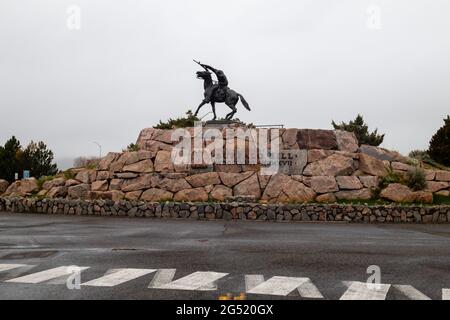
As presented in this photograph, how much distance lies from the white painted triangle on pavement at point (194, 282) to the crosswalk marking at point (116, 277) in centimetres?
43

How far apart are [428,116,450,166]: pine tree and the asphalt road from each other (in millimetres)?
25954

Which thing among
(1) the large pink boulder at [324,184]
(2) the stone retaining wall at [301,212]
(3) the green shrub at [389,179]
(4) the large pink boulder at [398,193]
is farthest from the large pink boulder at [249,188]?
(3) the green shrub at [389,179]

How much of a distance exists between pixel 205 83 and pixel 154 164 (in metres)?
6.01

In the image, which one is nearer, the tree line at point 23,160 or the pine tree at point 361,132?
the pine tree at point 361,132

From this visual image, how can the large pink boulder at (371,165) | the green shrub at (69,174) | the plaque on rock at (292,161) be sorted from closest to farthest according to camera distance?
the large pink boulder at (371,165), the plaque on rock at (292,161), the green shrub at (69,174)

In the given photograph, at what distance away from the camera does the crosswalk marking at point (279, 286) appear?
625cm

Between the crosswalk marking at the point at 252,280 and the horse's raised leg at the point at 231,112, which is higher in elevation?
the horse's raised leg at the point at 231,112

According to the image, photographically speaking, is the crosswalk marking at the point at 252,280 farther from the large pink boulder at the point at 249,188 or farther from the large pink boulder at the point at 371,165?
the large pink boulder at the point at 371,165

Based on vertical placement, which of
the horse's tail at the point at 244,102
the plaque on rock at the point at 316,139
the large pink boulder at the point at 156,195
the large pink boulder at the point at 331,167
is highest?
the horse's tail at the point at 244,102

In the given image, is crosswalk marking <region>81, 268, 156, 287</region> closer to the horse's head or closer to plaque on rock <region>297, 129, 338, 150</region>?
plaque on rock <region>297, 129, 338, 150</region>

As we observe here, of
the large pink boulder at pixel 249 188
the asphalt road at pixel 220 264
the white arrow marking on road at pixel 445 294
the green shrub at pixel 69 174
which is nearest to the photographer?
the white arrow marking on road at pixel 445 294

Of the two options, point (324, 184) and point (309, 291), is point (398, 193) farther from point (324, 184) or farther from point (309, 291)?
point (309, 291)

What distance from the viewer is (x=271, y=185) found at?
2470 centimetres

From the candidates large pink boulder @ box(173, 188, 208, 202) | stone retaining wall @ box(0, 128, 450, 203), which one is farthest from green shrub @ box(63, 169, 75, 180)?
large pink boulder @ box(173, 188, 208, 202)
